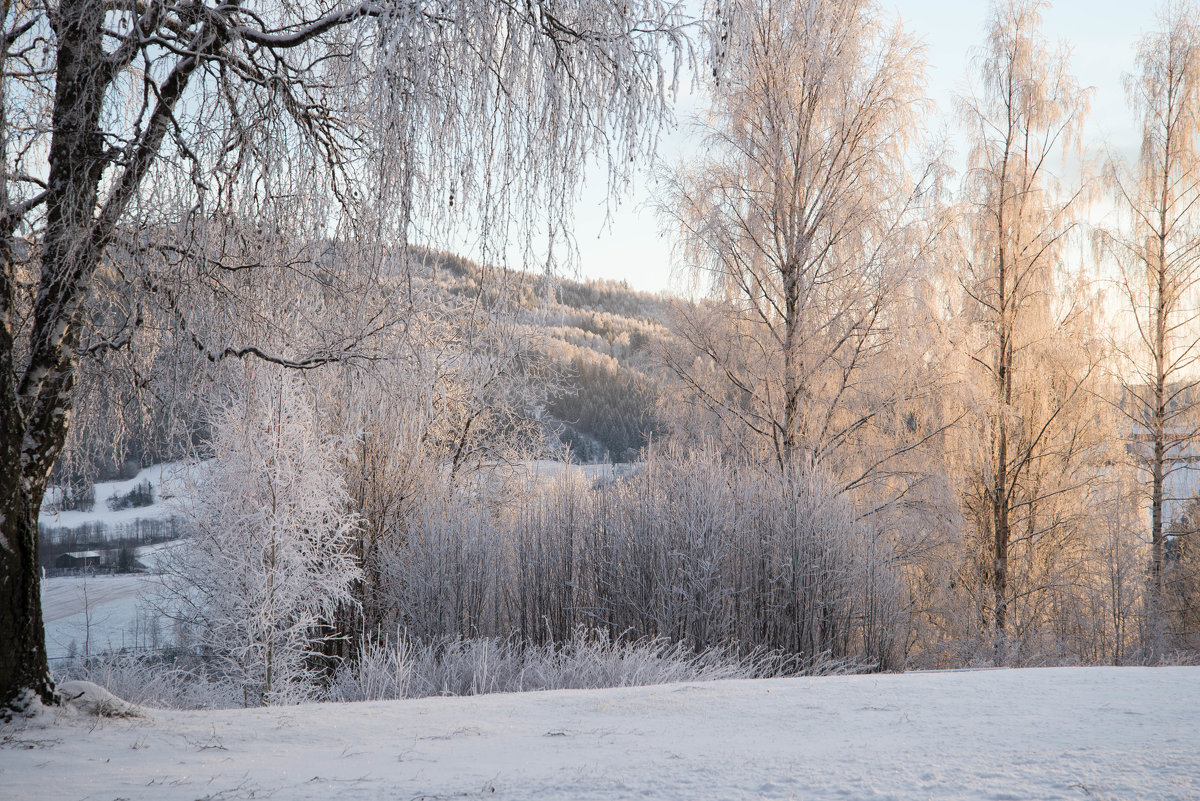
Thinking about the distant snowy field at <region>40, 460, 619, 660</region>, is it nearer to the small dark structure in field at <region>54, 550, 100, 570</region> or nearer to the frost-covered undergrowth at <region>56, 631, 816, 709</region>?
the small dark structure in field at <region>54, 550, 100, 570</region>

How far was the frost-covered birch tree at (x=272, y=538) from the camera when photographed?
13.3 metres

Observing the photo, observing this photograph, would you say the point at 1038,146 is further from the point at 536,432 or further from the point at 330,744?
the point at 330,744

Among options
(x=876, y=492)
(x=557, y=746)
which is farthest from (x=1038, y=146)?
(x=557, y=746)

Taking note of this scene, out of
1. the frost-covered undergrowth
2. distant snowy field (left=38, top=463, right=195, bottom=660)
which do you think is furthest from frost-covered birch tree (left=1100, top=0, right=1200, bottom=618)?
distant snowy field (left=38, top=463, right=195, bottom=660)

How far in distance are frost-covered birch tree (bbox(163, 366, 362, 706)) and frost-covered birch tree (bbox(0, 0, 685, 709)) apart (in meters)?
8.46

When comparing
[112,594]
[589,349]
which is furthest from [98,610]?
[589,349]

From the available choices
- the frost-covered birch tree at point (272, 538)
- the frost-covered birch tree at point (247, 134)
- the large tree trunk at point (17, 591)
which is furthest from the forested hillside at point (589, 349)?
the frost-covered birch tree at point (272, 538)

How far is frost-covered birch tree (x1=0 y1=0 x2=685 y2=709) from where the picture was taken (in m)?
3.59

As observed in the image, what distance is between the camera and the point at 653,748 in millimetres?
3605

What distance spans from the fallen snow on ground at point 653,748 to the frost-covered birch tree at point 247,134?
3.64 ft

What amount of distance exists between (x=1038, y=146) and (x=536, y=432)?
548 inches

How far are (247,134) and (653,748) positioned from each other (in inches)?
149

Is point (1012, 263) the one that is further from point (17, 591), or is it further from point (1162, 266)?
point (17, 591)

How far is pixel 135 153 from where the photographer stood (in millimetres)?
4383
